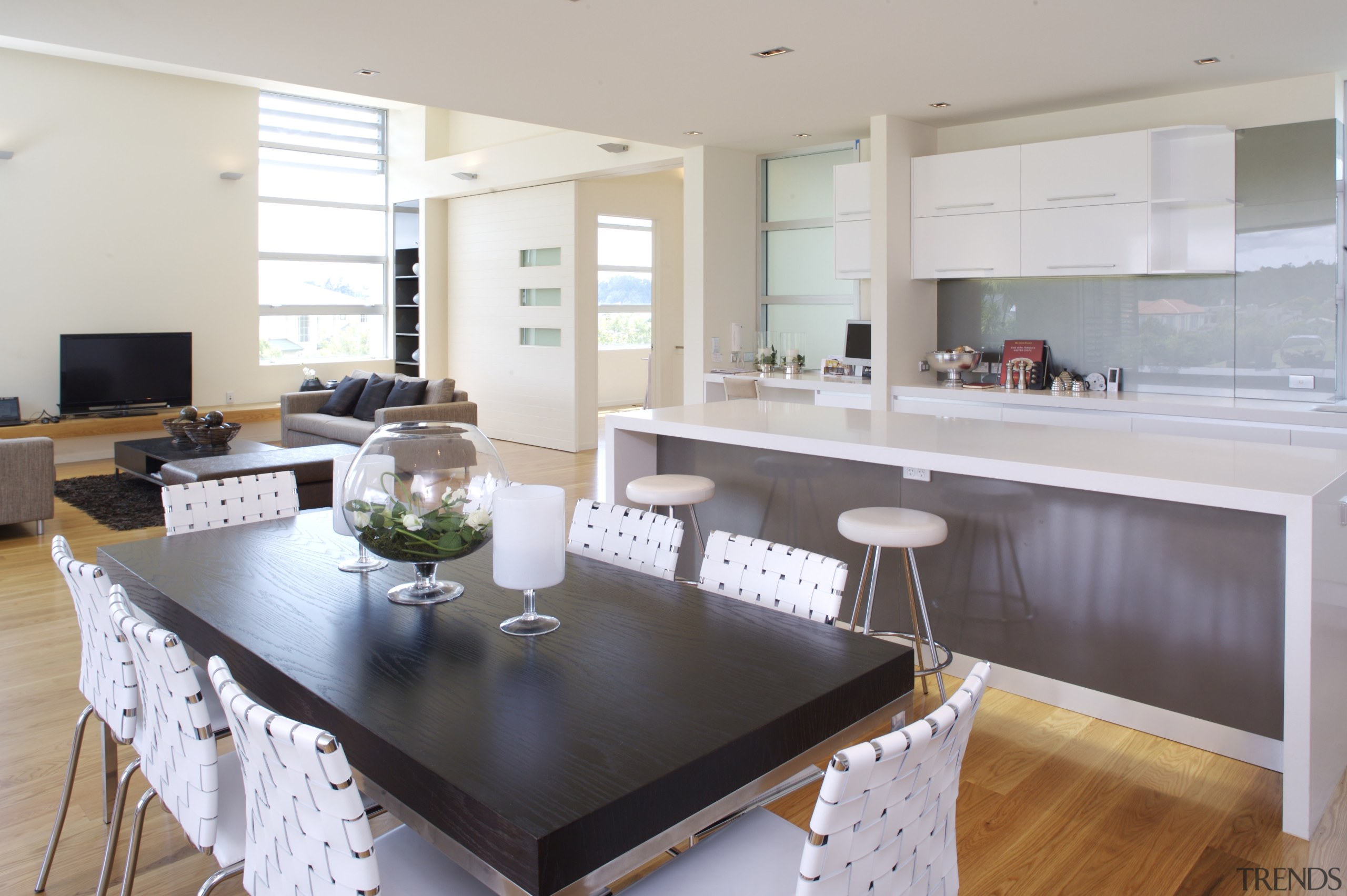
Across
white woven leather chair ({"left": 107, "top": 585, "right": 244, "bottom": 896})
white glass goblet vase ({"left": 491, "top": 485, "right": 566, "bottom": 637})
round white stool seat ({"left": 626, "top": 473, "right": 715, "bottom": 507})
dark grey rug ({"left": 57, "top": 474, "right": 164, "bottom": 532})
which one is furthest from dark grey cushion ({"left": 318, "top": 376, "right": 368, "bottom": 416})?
white glass goblet vase ({"left": 491, "top": 485, "right": 566, "bottom": 637})

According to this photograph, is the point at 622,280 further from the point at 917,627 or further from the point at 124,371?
the point at 917,627

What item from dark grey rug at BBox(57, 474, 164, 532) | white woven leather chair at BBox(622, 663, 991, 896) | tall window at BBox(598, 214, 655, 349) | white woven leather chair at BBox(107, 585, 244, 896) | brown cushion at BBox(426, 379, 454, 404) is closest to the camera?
white woven leather chair at BBox(622, 663, 991, 896)

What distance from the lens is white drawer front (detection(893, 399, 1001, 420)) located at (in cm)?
545

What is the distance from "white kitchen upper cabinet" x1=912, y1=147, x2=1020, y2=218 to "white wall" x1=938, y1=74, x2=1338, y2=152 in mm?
205

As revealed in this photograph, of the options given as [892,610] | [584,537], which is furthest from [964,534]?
[584,537]

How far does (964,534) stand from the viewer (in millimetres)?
3270

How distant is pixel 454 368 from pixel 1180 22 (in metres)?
7.71

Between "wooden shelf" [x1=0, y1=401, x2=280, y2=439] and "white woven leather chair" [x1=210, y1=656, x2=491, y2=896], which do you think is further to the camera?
"wooden shelf" [x1=0, y1=401, x2=280, y2=439]

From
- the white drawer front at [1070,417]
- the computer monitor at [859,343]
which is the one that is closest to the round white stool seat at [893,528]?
the white drawer front at [1070,417]

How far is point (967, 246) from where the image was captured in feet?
18.6

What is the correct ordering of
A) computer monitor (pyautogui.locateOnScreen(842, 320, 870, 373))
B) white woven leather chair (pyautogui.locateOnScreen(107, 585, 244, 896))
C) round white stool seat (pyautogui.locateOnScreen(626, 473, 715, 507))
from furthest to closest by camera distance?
1. computer monitor (pyautogui.locateOnScreen(842, 320, 870, 373))
2. round white stool seat (pyautogui.locateOnScreen(626, 473, 715, 507))
3. white woven leather chair (pyautogui.locateOnScreen(107, 585, 244, 896))

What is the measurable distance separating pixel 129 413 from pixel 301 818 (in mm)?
8366

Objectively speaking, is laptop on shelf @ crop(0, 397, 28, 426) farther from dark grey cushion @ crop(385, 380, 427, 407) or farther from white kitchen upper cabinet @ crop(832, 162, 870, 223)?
white kitchen upper cabinet @ crop(832, 162, 870, 223)

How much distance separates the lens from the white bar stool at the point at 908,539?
2885 mm
